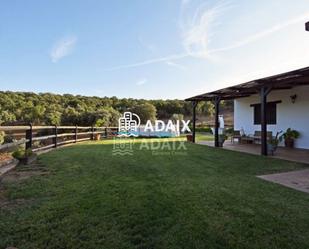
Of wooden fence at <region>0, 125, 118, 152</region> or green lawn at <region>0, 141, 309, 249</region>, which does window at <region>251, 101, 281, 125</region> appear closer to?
green lawn at <region>0, 141, 309, 249</region>

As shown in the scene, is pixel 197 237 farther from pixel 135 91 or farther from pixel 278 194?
pixel 135 91

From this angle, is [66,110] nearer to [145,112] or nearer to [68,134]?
[145,112]

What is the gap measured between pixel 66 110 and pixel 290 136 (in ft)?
54.2

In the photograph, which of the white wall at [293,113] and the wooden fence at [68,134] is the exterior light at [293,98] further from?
the wooden fence at [68,134]

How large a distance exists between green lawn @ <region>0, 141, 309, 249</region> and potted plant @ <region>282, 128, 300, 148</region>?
5609 millimetres

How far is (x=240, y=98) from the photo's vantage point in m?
12.5

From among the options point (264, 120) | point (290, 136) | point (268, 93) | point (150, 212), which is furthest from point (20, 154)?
point (290, 136)

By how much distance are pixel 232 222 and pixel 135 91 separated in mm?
29623

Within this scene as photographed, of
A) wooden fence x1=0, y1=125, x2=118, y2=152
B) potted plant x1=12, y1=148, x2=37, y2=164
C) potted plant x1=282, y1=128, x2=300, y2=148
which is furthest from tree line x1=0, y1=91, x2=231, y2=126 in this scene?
potted plant x1=282, y1=128, x2=300, y2=148

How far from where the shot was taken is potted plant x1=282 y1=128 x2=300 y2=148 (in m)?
9.20

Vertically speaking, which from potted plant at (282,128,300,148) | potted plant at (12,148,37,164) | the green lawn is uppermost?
potted plant at (282,128,300,148)

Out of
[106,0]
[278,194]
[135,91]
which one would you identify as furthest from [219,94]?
[135,91]

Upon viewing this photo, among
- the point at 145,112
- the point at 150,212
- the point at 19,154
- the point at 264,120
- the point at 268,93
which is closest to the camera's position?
the point at 150,212

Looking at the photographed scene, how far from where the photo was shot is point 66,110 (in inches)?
795
